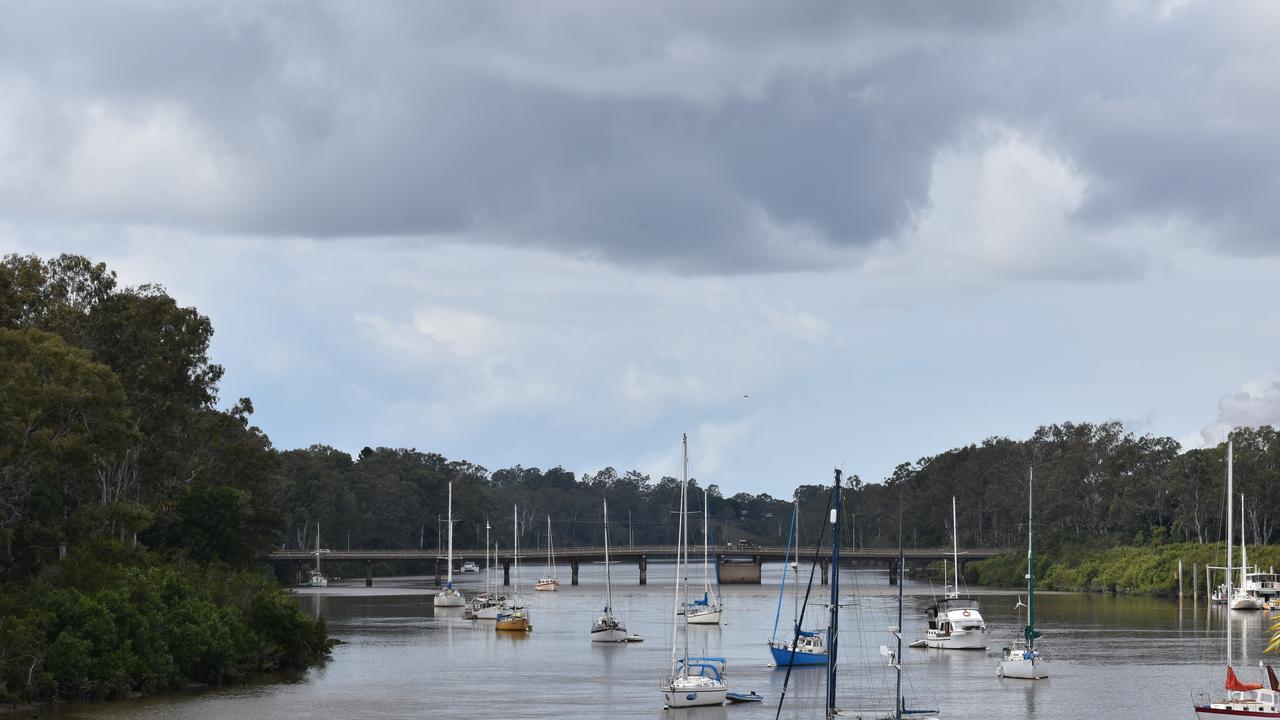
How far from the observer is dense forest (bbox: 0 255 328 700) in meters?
74.1

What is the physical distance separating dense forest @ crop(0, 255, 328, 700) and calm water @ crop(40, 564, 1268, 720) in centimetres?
221

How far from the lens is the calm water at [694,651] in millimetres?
77312

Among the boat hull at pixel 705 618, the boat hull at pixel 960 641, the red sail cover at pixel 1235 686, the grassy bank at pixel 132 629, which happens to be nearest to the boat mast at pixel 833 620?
the red sail cover at pixel 1235 686

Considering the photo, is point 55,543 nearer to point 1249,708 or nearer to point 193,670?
point 193,670

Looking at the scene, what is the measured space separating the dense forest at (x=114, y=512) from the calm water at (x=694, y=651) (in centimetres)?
221

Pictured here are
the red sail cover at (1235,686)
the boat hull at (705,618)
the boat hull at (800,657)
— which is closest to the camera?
the red sail cover at (1235,686)

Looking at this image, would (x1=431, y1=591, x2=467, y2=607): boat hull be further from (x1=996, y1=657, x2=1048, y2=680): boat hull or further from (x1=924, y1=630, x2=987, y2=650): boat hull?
(x1=996, y1=657, x2=1048, y2=680): boat hull

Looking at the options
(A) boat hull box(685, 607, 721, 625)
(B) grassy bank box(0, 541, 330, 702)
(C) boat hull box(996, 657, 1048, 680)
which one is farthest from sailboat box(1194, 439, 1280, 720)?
(A) boat hull box(685, 607, 721, 625)

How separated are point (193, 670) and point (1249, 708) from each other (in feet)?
161

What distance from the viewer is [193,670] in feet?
272

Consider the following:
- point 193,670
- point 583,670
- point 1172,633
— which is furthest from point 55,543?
point 1172,633

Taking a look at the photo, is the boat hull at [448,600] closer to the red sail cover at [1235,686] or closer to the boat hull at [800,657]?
the boat hull at [800,657]

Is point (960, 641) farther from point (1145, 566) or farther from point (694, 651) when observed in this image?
point (1145, 566)

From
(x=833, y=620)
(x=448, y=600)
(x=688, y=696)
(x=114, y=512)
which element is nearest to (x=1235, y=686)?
(x=833, y=620)
